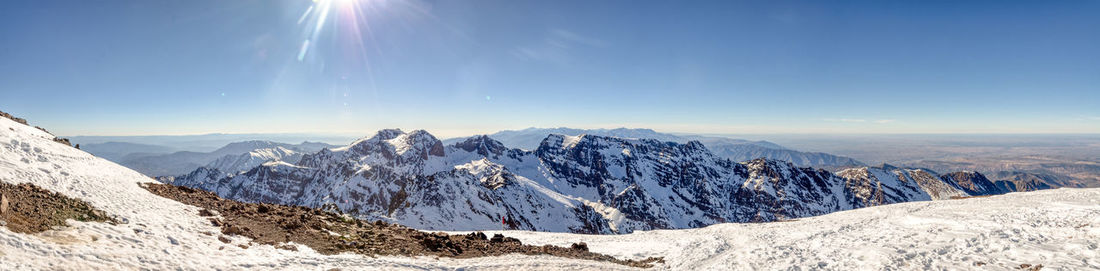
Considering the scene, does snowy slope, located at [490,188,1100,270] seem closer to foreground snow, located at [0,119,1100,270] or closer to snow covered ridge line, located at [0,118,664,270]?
foreground snow, located at [0,119,1100,270]

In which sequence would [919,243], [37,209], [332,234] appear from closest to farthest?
[37,209] → [919,243] → [332,234]

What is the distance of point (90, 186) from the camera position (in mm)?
15055

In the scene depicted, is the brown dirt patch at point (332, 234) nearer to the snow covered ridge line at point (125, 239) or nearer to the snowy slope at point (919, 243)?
the snow covered ridge line at point (125, 239)

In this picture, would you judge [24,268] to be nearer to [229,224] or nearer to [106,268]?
[106,268]

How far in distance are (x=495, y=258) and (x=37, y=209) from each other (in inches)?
568

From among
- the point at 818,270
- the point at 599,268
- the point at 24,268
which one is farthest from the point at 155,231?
the point at 818,270

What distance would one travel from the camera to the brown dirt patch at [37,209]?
32.7ft

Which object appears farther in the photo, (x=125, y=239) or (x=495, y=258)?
(x=495, y=258)

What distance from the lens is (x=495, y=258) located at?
17531 millimetres

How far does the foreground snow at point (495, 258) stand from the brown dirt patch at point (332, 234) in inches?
38.0

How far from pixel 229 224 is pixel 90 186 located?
224 inches

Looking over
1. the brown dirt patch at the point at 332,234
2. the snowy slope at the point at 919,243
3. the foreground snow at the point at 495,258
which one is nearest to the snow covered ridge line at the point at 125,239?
the foreground snow at the point at 495,258

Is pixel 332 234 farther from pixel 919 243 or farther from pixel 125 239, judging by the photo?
pixel 919 243

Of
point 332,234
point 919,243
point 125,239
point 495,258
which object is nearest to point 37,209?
point 125,239
